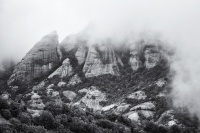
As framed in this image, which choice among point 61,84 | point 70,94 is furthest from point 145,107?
point 61,84

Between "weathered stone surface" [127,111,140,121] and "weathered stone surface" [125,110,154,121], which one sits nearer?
"weathered stone surface" [127,111,140,121]

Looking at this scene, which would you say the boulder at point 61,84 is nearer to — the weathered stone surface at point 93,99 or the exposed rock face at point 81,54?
the weathered stone surface at point 93,99

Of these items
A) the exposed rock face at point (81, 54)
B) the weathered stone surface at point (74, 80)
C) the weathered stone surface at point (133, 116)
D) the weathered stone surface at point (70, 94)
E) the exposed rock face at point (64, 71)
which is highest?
the exposed rock face at point (81, 54)

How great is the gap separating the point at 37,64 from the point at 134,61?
137 ft

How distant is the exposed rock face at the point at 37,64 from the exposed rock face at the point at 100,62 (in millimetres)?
16313

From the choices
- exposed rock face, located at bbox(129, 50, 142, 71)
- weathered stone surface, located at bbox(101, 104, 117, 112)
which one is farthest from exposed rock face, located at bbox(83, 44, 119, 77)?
weathered stone surface, located at bbox(101, 104, 117, 112)

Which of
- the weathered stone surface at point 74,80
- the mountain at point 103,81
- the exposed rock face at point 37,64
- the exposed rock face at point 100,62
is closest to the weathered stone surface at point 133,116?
the mountain at point 103,81

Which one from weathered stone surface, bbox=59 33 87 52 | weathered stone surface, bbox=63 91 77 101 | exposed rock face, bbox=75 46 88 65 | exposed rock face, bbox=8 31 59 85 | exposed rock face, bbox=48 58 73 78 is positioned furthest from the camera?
weathered stone surface, bbox=59 33 87 52

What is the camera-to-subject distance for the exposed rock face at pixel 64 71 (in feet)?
299

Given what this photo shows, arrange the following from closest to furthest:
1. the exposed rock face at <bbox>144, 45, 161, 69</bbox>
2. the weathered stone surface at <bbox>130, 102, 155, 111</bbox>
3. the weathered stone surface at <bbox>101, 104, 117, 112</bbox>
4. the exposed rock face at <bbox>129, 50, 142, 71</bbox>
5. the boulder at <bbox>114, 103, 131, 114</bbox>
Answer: the weathered stone surface at <bbox>130, 102, 155, 111</bbox> → the boulder at <bbox>114, 103, 131, 114</bbox> → the weathered stone surface at <bbox>101, 104, 117, 112</bbox> → the exposed rock face at <bbox>144, 45, 161, 69</bbox> → the exposed rock face at <bbox>129, 50, 142, 71</bbox>

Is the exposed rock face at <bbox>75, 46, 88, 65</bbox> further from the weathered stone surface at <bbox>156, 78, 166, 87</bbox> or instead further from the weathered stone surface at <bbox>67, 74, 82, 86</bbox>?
the weathered stone surface at <bbox>156, 78, 166, 87</bbox>

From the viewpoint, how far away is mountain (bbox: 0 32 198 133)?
192 feet

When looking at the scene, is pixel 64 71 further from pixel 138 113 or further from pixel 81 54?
pixel 138 113

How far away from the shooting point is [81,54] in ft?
328
